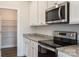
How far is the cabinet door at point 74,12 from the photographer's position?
6.59 feet

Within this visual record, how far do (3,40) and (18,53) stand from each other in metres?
1.53

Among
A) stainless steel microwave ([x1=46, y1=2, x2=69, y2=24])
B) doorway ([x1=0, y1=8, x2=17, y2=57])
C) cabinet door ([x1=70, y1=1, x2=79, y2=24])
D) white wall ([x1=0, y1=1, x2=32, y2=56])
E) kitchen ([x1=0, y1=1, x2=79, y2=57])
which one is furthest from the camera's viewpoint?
doorway ([x1=0, y1=8, x2=17, y2=57])

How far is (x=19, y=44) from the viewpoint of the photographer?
5.07m

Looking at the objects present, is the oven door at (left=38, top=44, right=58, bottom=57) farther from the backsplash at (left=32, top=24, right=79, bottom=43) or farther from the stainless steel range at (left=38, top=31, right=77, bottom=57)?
the backsplash at (left=32, top=24, right=79, bottom=43)

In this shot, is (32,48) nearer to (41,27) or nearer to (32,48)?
(32,48)

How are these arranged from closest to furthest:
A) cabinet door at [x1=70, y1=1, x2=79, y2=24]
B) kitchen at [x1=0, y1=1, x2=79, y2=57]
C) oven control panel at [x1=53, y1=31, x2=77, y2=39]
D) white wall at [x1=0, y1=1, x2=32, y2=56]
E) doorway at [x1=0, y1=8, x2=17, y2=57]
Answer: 1. cabinet door at [x1=70, y1=1, x2=79, y2=24]
2. kitchen at [x1=0, y1=1, x2=79, y2=57]
3. oven control panel at [x1=53, y1=31, x2=77, y2=39]
4. white wall at [x1=0, y1=1, x2=32, y2=56]
5. doorway at [x1=0, y1=8, x2=17, y2=57]

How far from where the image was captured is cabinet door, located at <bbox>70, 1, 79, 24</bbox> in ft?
6.59

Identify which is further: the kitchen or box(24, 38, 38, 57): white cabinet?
box(24, 38, 38, 57): white cabinet

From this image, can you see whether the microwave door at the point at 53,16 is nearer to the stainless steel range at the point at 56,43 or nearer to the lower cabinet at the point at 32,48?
the stainless steel range at the point at 56,43

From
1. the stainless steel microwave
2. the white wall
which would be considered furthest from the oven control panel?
the white wall

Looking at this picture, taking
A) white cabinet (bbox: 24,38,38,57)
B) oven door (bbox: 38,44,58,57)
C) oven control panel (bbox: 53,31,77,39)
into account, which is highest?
oven control panel (bbox: 53,31,77,39)

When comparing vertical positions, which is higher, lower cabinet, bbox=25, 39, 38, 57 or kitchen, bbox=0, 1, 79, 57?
kitchen, bbox=0, 1, 79, 57

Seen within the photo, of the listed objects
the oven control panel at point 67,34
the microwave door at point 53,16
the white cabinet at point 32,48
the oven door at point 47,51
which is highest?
the microwave door at point 53,16

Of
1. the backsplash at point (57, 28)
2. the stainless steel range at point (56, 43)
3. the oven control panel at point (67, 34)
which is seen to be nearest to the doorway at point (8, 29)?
the backsplash at point (57, 28)
